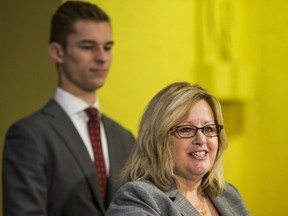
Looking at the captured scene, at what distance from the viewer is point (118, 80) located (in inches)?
99.8

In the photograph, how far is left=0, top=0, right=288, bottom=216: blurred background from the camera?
2496mm

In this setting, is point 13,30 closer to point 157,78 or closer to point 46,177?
point 157,78

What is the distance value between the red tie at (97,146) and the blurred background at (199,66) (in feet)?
1.44

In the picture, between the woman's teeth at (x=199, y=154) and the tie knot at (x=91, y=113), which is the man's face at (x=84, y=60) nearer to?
the tie knot at (x=91, y=113)

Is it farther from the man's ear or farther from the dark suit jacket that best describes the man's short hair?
the dark suit jacket

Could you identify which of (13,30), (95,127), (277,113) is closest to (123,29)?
(13,30)

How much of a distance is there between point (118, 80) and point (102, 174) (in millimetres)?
649

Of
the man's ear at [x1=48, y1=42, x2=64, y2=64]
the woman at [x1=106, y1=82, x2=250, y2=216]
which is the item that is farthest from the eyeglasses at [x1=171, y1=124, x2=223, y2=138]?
the man's ear at [x1=48, y1=42, x2=64, y2=64]

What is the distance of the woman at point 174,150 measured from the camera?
1.47 metres

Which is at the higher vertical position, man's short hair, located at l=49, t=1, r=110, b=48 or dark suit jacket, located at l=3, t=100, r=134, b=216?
man's short hair, located at l=49, t=1, r=110, b=48

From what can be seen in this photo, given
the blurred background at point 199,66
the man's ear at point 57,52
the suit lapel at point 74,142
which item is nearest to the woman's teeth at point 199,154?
the suit lapel at point 74,142

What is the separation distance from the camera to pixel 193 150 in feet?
4.98

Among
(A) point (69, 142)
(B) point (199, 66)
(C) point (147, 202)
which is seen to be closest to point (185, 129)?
(C) point (147, 202)

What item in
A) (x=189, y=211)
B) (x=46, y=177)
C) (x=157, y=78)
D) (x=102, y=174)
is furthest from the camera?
(x=157, y=78)
